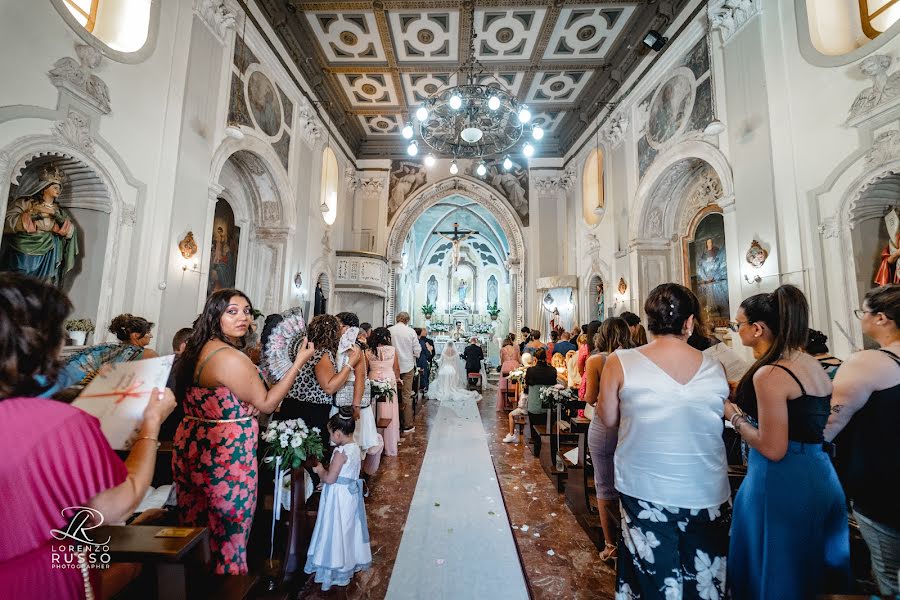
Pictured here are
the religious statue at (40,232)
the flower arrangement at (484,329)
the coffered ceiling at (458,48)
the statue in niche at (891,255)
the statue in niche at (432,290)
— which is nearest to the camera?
the religious statue at (40,232)

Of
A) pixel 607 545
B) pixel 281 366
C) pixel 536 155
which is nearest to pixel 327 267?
pixel 536 155

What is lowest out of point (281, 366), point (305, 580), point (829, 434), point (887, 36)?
point (305, 580)

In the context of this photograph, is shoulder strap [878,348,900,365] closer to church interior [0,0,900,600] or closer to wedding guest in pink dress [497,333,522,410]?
church interior [0,0,900,600]

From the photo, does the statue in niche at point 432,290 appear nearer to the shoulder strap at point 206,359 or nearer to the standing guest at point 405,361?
the standing guest at point 405,361

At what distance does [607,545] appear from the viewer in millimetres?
2719

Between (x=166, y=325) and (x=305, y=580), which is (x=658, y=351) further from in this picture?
(x=166, y=325)

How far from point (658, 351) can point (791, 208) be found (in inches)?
188

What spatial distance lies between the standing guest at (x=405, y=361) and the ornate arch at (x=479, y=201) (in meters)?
6.36

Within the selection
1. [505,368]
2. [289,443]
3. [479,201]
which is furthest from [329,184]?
[289,443]

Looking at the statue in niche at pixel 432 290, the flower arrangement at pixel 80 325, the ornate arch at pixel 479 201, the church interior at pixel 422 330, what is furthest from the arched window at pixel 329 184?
the statue in niche at pixel 432 290

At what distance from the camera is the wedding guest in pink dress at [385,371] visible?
16.2 feet

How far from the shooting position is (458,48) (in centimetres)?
857

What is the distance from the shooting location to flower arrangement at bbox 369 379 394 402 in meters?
4.43

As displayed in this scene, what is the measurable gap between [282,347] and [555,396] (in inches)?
118
